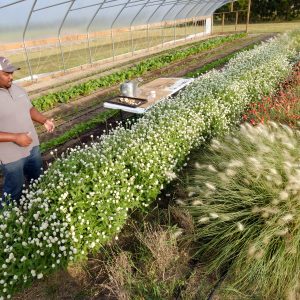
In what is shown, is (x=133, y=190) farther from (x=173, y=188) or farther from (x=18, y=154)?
(x=18, y=154)

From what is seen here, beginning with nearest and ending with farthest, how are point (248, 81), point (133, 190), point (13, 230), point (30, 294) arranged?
point (13, 230) < point (30, 294) < point (133, 190) < point (248, 81)

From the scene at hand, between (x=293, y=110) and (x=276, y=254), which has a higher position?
(x=293, y=110)

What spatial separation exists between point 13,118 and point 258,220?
3.11 m

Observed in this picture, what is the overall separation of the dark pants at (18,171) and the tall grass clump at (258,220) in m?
2.21

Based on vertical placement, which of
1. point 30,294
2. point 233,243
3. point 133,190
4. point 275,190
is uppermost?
point 275,190

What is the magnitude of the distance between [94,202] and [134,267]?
83cm

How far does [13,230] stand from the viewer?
2.76 meters

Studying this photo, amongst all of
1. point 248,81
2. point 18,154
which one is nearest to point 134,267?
point 18,154

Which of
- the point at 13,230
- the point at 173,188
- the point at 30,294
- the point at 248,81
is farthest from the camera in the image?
the point at 248,81

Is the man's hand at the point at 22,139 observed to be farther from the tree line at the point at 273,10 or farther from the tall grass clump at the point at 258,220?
the tree line at the point at 273,10

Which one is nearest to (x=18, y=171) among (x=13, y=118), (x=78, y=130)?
(x=13, y=118)

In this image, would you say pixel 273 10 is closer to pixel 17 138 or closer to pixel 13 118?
pixel 13 118

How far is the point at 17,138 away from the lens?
351 centimetres

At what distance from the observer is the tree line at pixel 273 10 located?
Answer: 45.7 metres
